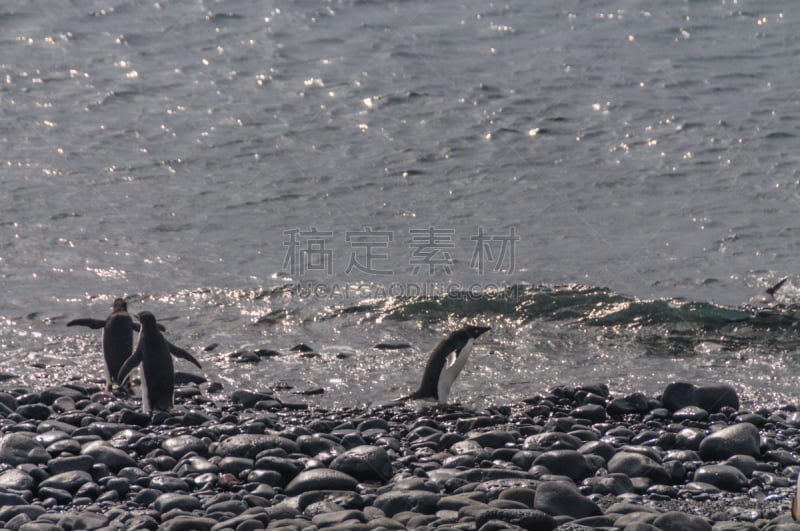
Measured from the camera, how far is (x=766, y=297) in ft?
32.9

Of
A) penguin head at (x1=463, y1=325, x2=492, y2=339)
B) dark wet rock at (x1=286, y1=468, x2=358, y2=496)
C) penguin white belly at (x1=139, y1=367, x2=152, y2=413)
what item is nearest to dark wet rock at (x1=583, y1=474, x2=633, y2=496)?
dark wet rock at (x1=286, y1=468, x2=358, y2=496)

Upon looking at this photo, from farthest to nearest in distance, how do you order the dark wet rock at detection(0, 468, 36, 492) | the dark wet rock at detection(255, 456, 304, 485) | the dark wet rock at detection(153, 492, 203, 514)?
1. the dark wet rock at detection(255, 456, 304, 485)
2. the dark wet rock at detection(0, 468, 36, 492)
3. the dark wet rock at detection(153, 492, 203, 514)

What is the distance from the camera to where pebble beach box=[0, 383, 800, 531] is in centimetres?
511

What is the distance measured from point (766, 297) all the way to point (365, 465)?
222 inches

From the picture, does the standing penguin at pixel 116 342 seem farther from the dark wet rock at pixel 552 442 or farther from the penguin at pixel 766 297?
the penguin at pixel 766 297

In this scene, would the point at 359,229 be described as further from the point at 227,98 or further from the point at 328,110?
the point at 227,98

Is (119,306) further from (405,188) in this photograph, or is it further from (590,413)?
(405,188)

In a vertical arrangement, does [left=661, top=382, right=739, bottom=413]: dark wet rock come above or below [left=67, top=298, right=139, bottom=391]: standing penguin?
→ below

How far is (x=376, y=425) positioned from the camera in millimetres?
6898

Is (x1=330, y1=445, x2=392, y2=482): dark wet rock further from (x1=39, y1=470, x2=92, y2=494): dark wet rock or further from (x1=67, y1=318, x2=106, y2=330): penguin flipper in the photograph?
(x1=67, y1=318, x2=106, y2=330): penguin flipper

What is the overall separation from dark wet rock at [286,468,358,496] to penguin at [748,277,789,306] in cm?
565

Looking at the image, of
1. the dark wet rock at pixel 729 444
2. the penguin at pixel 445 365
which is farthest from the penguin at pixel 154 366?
the dark wet rock at pixel 729 444

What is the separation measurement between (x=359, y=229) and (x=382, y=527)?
7830 mm

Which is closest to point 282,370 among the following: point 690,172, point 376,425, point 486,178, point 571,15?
point 376,425
